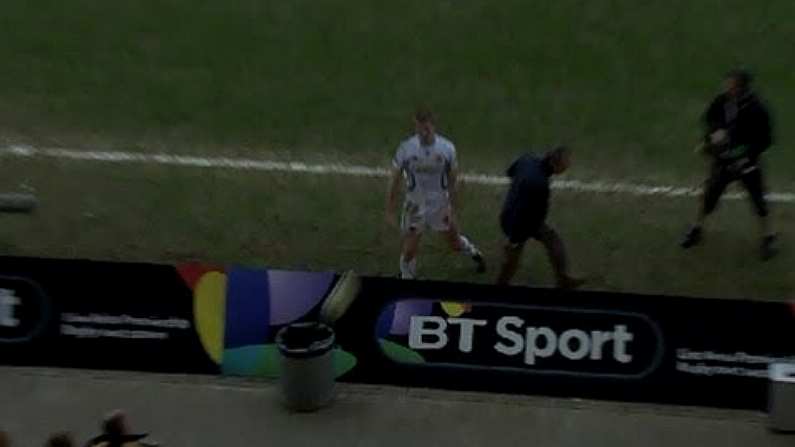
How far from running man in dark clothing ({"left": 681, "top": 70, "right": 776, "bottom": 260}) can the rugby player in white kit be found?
2.36 meters

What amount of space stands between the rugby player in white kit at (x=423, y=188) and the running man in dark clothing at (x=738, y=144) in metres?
2.36

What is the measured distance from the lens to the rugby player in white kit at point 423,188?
14828 millimetres

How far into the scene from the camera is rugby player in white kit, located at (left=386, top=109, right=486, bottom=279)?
584 inches

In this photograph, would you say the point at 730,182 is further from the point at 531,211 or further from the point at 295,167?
the point at 295,167

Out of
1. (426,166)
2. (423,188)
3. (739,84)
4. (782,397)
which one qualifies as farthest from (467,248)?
(782,397)

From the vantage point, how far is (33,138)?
18.0 meters

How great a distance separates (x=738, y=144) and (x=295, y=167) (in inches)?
182

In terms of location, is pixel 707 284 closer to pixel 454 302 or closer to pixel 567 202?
pixel 567 202

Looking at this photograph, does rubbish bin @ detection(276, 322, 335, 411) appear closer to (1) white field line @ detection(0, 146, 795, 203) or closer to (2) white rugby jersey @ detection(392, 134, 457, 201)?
(2) white rugby jersey @ detection(392, 134, 457, 201)

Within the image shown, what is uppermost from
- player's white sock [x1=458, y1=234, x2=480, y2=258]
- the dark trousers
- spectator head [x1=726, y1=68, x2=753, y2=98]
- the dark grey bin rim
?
spectator head [x1=726, y1=68, x2=753, y2=98]

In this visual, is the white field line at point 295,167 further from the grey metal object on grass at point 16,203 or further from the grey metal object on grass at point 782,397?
the grey metal object on grass at point 782,397

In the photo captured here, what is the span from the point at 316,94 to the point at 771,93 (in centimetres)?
499

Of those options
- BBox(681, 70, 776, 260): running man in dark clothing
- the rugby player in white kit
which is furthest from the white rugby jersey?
BBox(681, 70, 776, 260): running man in dark clothing

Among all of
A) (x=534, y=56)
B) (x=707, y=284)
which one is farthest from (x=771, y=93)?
(x=707, y=284)
